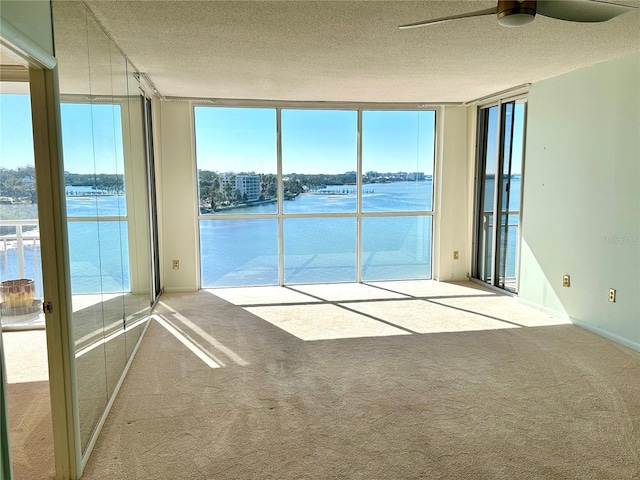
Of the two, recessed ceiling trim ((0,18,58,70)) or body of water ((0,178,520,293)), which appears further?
body of water ((0,178,520,293))

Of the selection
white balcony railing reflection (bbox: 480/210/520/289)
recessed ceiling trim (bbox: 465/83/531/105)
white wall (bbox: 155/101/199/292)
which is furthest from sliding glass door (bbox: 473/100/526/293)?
white wall (bbox: 155/101/199/292)

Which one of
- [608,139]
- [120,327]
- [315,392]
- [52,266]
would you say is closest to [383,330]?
[315,392]

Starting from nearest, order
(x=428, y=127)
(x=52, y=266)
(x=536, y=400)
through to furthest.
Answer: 1. (x=52, y=266)
2. (x=536, y=400)
3. (x=428, y=127)

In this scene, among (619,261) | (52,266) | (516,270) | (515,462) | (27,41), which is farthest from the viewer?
(516,270)

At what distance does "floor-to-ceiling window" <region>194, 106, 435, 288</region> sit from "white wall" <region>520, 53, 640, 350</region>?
1.70 metres

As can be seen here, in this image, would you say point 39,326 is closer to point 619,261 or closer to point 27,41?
point 27,41

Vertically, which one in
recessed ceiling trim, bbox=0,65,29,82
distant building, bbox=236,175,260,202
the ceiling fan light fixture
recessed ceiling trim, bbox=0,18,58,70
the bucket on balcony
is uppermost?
the ceiling fan light fixture

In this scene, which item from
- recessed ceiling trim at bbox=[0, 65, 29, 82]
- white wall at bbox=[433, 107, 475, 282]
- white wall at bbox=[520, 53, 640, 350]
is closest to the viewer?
recessed ceiling trim at bbox=[0, 65, 29, 82]

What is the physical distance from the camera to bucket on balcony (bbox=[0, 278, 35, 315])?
4223 millimetres

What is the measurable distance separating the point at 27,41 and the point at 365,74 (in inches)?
119

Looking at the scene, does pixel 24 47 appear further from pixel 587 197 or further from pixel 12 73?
pixel 587 197

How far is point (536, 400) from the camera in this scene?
2904 mm

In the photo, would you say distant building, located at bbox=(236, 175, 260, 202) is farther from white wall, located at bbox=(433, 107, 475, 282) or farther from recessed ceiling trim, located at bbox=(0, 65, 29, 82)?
recessed ceiling trim, located at bbox=(0, 65, 29, 82)

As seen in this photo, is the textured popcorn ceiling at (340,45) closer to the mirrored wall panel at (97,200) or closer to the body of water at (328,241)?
the mirrored wall panel at (97,200)
